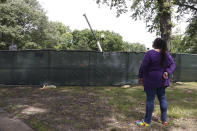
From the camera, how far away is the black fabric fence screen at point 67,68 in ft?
27.5

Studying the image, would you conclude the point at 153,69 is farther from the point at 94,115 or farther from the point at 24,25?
the point at 24,25

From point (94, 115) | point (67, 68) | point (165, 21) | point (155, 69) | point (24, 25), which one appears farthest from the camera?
point (24, 25)

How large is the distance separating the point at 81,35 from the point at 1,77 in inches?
2114

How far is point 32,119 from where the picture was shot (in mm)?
3844

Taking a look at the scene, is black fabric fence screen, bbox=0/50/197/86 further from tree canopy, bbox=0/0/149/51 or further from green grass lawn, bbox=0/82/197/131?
tree canopy, bbox=0/0/149/51

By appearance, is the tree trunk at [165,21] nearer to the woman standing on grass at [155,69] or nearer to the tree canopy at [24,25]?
the woman standing on grass at [155,69]

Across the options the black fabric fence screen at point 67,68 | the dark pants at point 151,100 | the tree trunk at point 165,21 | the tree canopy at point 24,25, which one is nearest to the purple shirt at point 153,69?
the dark pants at point 151,100

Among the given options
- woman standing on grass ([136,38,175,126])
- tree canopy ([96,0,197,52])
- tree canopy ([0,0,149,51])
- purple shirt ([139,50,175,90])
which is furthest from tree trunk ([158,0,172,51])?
tree canopy ([0,0,149,51])

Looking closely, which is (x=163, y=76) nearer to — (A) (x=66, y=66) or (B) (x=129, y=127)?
(B) (x=129, y=127)

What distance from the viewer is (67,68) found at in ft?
28.1

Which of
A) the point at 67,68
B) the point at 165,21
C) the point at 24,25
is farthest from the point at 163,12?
the point at 24,25

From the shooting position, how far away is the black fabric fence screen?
8.39 m

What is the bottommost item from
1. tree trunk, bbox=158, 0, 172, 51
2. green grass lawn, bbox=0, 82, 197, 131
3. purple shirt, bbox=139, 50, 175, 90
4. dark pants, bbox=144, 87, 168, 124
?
green grass lawn, bbox=0, 82, 197, 131

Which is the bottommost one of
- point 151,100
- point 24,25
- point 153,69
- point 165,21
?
point 151,100
